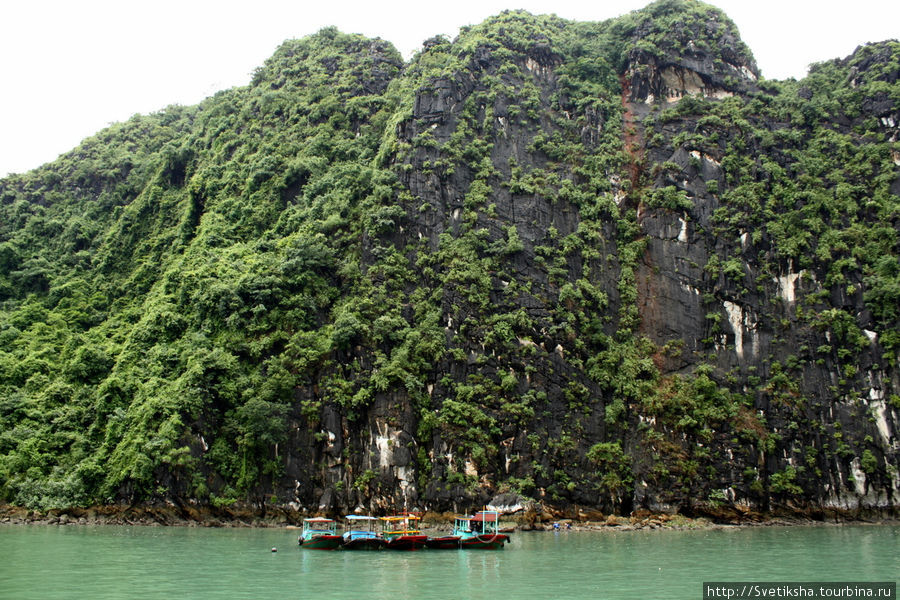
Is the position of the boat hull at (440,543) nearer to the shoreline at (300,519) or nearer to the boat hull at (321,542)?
the boat hull at (321,542)

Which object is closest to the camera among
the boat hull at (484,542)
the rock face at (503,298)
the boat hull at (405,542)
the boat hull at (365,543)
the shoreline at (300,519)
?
the boat hull at (405,542)

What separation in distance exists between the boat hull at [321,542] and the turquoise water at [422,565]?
813 mm

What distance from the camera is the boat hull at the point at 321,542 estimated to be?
100 feet

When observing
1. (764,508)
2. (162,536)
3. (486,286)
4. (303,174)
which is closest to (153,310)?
(303,174)

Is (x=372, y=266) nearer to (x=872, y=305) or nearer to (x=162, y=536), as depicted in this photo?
(x=162, y=536)

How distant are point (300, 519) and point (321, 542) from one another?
10128 millimetres

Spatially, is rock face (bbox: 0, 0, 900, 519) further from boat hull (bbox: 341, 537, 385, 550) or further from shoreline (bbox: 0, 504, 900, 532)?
boat hull (bbox: 341, 537, 385, 550)

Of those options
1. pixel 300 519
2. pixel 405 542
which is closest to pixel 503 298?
pixel 300 519

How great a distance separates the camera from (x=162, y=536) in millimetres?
33188

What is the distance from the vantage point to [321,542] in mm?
30578

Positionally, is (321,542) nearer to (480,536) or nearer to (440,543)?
(440,543)

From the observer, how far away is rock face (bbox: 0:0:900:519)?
133 feet

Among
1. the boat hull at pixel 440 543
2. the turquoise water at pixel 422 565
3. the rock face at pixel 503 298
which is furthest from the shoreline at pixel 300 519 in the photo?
the boat hull at pixel 440 543

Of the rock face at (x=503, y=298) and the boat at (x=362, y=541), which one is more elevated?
the rock face at (x=503, y=298)
